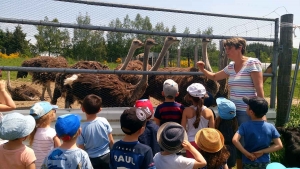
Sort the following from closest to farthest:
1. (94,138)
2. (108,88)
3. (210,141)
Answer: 1. (210,141)
2. (94,138)
3. (108,88)

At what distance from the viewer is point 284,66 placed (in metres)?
5.06

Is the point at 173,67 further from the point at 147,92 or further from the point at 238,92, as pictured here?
the point at 238,92

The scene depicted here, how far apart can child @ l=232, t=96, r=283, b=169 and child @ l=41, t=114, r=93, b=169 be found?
1.44m

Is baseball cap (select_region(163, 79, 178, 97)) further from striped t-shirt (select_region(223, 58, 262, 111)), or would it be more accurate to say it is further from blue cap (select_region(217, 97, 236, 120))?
striped t-shirt (select_region(223, 58, 262, 111))

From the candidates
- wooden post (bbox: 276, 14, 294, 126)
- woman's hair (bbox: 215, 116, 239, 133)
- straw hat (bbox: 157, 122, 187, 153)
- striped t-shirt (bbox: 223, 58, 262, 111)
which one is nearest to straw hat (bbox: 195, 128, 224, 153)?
straw hat (bbox: 157, 122, 187, 153)

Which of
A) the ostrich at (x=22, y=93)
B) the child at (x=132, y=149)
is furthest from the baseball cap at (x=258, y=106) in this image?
the ostrich at (x=22, y=93)

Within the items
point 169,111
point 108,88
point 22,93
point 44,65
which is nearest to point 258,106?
point 169,111

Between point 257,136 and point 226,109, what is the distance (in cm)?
48

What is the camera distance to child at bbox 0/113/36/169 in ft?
8.41

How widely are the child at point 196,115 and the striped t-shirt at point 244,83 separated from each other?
51 cm

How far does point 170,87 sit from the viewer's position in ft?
11.3

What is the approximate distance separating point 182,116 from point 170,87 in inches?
12.3

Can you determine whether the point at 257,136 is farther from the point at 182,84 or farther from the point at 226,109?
the point at 182,84

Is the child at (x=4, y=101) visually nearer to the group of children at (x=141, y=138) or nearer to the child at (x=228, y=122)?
the group of children at (x=141, y=138)
